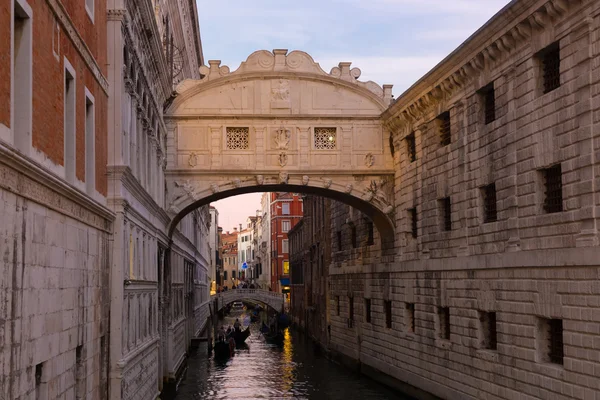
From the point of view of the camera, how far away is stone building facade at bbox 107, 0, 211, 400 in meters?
14.0

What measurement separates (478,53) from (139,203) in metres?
7.51

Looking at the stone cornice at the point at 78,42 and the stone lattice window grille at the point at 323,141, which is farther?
the stone lattice window grille at the point at 323,141

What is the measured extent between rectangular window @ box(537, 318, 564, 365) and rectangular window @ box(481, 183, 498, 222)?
2.81 meters

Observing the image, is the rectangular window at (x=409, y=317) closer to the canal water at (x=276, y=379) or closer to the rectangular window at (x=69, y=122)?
the canal water at (x=276, y=379)

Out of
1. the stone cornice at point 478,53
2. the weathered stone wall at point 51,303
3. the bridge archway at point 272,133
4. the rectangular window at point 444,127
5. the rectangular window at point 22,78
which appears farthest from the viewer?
the bridge archway at point 272,133

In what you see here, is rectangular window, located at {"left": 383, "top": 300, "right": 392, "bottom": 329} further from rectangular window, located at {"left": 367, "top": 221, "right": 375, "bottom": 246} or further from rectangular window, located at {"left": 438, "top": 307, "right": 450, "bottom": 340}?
rectangular window, located at {"left": 438, "top": 307, "right": 450, "bottom": 340}

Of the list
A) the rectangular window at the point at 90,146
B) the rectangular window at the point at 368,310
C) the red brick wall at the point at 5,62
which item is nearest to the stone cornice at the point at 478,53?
the rectangular window at the point at 368,310

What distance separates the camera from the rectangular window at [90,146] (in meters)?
12.3

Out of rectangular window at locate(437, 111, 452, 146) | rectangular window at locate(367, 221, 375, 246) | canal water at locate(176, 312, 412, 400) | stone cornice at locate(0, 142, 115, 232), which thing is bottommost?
canal water at locate(176, 312, 412, 400)

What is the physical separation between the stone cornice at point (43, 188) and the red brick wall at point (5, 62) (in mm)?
399

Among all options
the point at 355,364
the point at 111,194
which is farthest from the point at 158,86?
the point at 355,364

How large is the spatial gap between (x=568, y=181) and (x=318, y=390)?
44.7 ft

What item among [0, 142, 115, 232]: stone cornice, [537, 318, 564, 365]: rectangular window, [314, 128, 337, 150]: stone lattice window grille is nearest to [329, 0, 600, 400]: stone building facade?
[537, 318, 564, 365]: rectangular window

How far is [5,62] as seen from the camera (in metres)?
7.75
